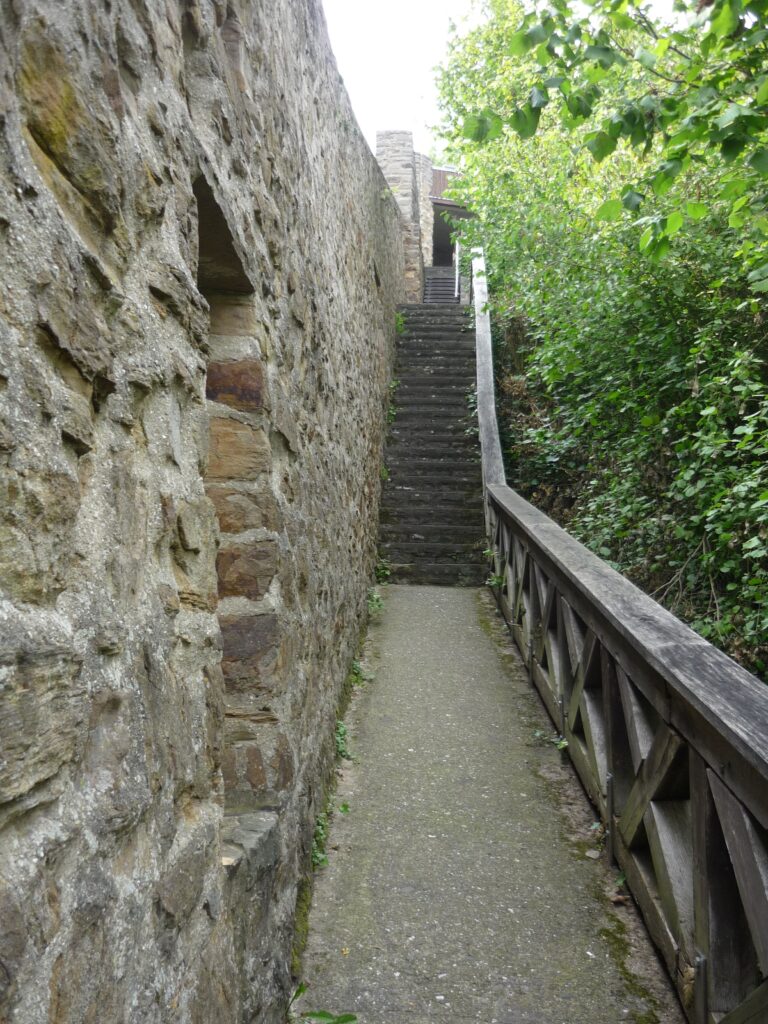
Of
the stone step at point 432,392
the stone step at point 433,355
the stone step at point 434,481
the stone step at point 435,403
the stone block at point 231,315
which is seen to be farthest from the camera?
the stone step at point 433,355

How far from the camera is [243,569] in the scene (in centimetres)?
204

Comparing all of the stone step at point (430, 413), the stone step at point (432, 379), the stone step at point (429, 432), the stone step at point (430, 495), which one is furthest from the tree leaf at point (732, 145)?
the stone step at point (432, 379)

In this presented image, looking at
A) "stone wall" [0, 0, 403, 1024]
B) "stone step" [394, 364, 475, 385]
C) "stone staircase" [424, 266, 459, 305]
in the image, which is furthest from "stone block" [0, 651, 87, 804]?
"stone staircase" [424, 266, 459, 305]

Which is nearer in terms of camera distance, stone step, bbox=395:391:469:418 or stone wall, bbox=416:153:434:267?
stone step, bbox=395:391:469:418

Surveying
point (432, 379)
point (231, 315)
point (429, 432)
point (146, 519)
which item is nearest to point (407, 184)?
point (432, 379)

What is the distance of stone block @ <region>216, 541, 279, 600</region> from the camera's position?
80.1 inches

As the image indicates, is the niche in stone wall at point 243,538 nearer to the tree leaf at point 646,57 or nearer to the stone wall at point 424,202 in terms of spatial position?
the tree leaf at point 646,57

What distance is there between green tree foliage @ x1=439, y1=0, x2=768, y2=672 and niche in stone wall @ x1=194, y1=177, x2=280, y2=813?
4.38ft

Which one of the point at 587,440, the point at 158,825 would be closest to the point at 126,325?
the point at 158,825

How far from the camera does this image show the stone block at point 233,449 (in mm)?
2027

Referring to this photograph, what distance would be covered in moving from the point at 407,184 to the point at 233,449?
14.0 m

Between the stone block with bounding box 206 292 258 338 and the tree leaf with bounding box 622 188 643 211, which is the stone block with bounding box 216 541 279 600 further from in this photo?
the tree leaf with bounding box 622 188 643 211

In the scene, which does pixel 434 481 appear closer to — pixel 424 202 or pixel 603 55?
pixel 603 55

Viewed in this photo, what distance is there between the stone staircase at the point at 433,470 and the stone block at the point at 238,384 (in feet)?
14.1
